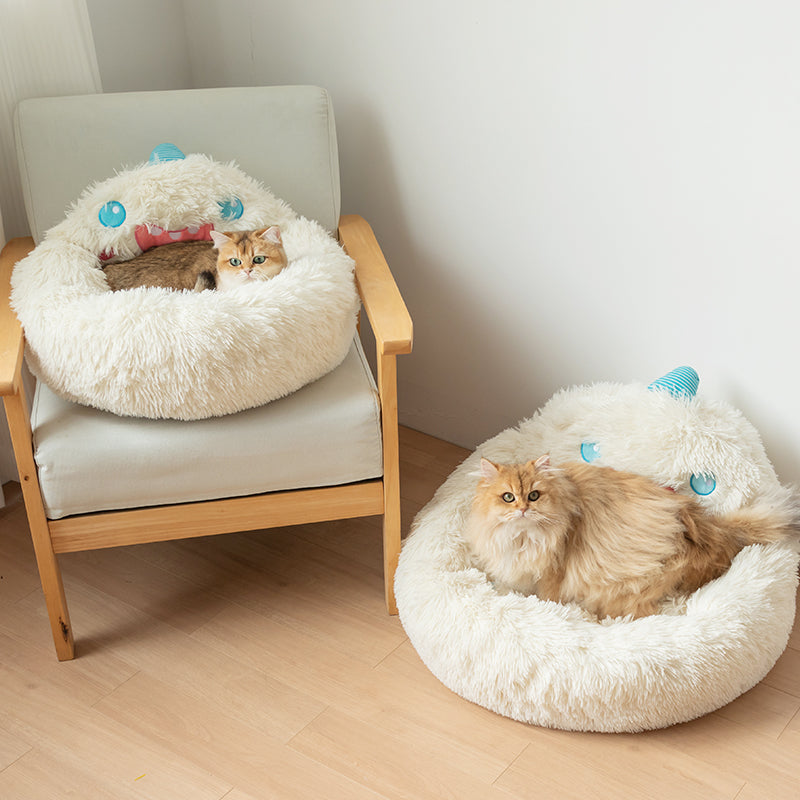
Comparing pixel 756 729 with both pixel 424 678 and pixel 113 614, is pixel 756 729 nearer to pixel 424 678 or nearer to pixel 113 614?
pixel 424 678

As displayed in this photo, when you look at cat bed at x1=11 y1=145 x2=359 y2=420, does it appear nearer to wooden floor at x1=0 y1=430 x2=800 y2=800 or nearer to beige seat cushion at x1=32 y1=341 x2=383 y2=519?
beige seat cushion at x1=32 y1=341 x2=383 y2=519

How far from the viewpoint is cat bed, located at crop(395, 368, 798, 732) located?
4.39ft

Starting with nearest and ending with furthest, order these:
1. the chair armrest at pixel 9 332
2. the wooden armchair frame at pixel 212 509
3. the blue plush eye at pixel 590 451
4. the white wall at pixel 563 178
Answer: the chair armrest at pixel 9 332 < the wooden armchair frame at pixel 212 509 < the white wall at pixel 563 178 < the blue plush eye at pixel 590 451

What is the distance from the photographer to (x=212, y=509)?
151 cm

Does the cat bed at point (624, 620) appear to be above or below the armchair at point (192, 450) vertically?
below

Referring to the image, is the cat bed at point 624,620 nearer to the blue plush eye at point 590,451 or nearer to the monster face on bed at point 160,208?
the blue plush eye at point 590,451

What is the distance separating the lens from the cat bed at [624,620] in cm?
134

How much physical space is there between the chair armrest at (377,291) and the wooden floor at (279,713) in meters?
0.56

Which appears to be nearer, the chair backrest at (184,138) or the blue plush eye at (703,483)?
the blue plush eye at (703,483)

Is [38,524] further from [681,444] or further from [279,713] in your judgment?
[681,444]

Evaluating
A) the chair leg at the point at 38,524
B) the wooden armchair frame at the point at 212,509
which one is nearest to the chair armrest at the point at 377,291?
the wooden armchair frame at the point at 212,509

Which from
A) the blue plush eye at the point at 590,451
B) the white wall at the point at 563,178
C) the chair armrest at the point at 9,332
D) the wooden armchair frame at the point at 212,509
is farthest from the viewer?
the blue plush eye at the point at 590,451

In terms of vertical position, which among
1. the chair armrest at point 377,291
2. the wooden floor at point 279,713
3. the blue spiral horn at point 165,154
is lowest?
the wooden floor at point 279,713

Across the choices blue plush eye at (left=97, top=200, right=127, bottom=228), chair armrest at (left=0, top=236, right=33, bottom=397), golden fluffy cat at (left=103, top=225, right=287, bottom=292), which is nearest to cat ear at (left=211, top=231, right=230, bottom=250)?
golden fluffy cat at (left=103, top=225, right=287, bottom=292)
